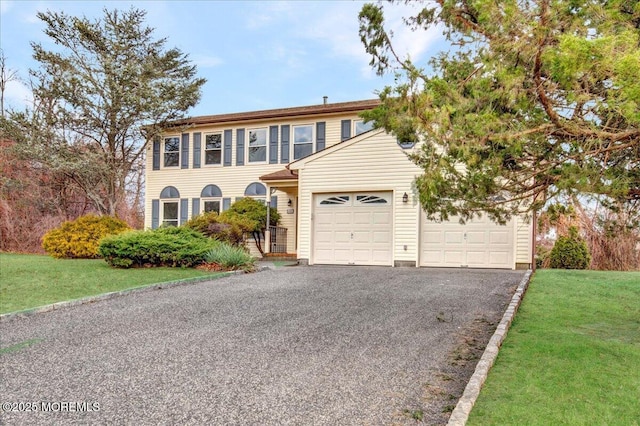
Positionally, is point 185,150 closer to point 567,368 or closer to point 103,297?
point 103,297

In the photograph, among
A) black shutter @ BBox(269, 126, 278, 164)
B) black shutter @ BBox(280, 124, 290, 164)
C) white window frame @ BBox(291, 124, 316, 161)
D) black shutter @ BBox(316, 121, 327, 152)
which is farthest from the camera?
black shutter @ BBox(269, 126, 278, 164)

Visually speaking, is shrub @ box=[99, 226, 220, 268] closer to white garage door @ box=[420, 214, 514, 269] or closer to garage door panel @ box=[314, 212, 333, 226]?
garage door panel @ box=[314, 212, 333, 226]

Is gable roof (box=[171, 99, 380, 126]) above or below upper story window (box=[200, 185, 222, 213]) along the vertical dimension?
above

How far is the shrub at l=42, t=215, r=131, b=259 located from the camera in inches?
560

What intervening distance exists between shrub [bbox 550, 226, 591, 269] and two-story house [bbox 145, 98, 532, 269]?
208 cm

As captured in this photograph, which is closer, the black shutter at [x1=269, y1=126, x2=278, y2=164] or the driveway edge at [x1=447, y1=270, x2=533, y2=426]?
the driveway edge at [x1=447, y1=270, x2=533, y2=426]

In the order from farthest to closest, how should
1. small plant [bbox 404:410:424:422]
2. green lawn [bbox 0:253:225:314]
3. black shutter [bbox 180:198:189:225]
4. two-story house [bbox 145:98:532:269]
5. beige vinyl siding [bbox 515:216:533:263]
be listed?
black shutter [bbox 180:198:189:225], two-story house [bbox 145:98:532:269], beige vinyl siding [bbox 515:216:533:263], green lawn [bbox 0:253:225:314], small plant [bbox 404:410:424:422]

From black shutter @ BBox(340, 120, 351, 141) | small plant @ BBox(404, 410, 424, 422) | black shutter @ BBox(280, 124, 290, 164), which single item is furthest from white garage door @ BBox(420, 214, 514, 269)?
small plant @ BBox(404, 410, 424, 422)

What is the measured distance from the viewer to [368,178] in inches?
529

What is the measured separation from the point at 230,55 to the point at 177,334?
49.3 ft

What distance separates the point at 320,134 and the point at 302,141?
0.81m

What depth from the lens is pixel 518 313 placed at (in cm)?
644

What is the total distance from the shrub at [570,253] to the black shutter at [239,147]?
1230 centimetres

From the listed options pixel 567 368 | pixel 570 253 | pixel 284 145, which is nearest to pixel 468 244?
pixel 570 253
